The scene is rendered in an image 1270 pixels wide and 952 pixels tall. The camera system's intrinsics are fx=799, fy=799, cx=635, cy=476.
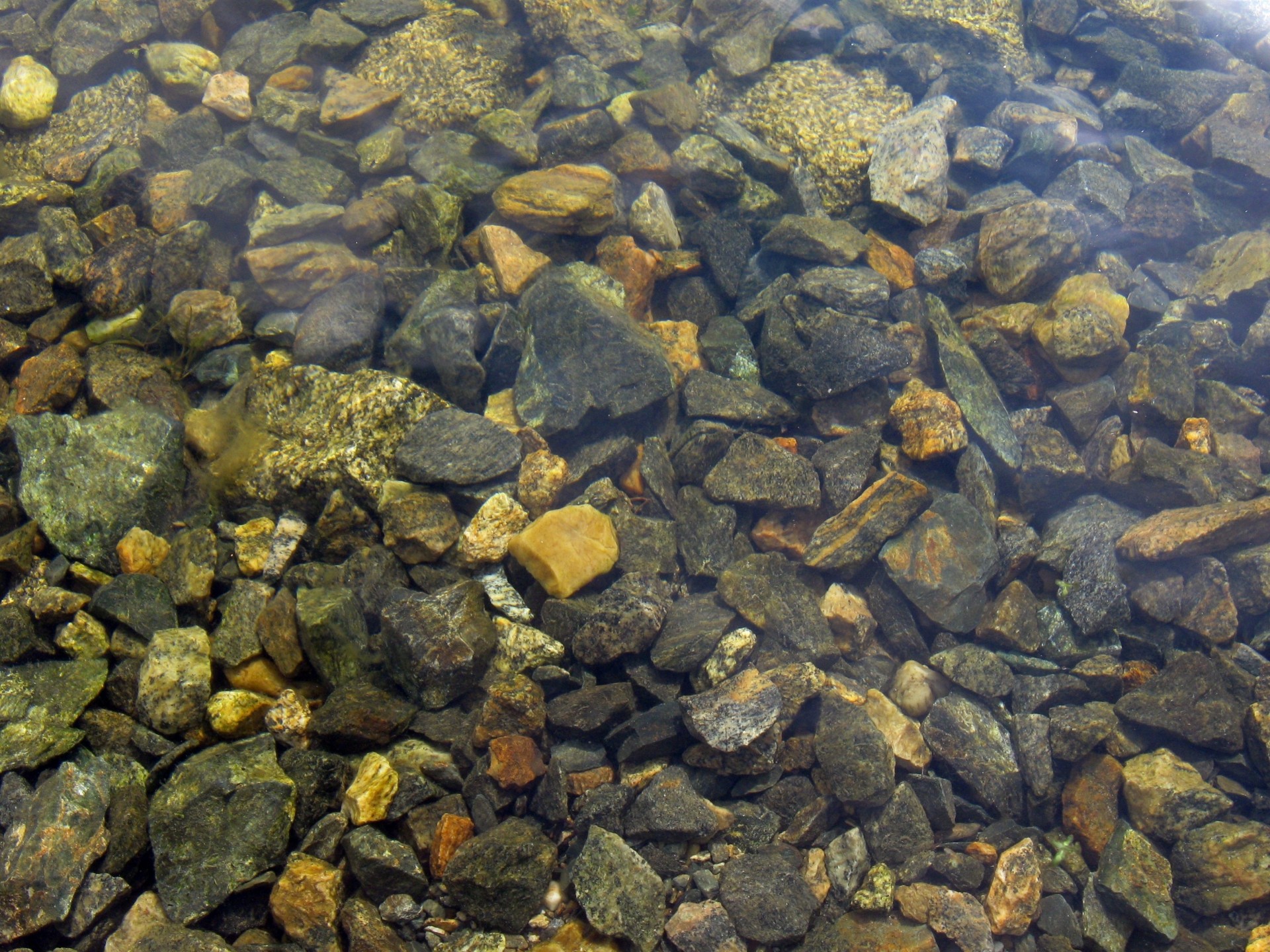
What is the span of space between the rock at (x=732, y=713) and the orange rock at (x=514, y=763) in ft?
2.19

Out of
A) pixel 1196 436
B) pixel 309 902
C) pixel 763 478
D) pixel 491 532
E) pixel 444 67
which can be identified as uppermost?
pixel 444 67

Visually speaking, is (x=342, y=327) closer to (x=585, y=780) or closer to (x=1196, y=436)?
(x=585, y=780)

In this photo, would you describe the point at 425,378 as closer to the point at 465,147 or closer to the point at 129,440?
the point at 129,440

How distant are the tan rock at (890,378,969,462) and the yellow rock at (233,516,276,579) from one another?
3.41 m

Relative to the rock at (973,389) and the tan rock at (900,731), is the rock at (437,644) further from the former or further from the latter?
the rock at (973,389)

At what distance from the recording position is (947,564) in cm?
392

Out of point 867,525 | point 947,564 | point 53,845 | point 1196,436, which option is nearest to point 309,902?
point 53,845

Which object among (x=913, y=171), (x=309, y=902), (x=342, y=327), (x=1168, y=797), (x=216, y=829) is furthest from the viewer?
(x=913, y=171)

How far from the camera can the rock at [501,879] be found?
9.89 feet

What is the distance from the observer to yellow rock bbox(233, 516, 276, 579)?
404cm

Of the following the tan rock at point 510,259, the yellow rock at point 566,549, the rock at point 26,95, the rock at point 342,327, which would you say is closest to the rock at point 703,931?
the yellow rock at point 566,549

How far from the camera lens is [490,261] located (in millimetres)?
5086

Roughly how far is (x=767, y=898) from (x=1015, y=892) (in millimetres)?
1000

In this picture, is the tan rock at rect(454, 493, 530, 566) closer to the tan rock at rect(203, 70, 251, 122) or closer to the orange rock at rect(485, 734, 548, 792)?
the orange rock at rect(485, 734, 548, 792)
